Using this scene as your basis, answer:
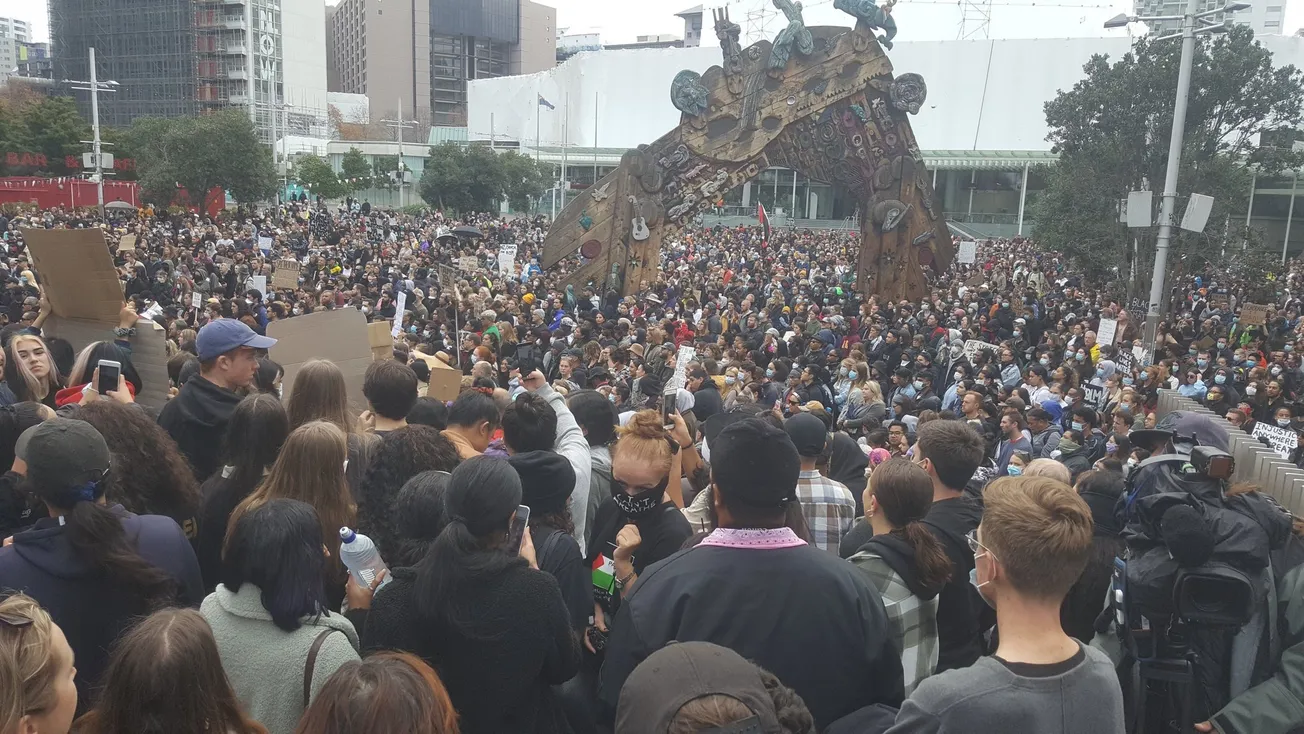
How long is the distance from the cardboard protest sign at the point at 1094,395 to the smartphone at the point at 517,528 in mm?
9424

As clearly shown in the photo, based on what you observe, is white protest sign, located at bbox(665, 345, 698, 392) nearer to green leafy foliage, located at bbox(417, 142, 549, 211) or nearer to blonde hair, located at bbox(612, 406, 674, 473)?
blonde hair, located at bbox(612, 406, 674, 473)

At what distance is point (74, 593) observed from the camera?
2775mm

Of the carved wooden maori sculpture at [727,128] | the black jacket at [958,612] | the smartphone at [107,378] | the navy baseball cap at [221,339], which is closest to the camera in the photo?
Result: the black jacket at [958,612]

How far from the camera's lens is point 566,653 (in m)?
2.79

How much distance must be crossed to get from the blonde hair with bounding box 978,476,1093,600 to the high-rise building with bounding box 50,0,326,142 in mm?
72453

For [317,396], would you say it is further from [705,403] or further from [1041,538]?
[705,403]

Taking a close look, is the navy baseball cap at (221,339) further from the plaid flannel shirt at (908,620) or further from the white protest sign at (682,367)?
the white protest sign at (682,367)

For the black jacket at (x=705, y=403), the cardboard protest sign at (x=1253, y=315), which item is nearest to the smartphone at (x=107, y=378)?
the black jacket at (x=705, y=403)

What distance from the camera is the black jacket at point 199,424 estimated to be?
14.8ft

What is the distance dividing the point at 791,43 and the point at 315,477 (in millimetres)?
19554

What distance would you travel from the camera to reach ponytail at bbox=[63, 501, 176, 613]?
2768 mm

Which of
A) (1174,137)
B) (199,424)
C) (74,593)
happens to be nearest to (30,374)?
(199,424)

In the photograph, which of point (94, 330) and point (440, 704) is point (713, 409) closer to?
point (94, 330)

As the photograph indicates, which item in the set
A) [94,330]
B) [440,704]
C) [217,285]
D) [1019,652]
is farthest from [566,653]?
[217,285]
